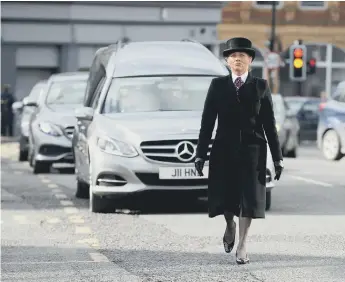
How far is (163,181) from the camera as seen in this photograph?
14.2 m

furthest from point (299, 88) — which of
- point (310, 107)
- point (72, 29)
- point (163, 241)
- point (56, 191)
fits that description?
point (163, 241)

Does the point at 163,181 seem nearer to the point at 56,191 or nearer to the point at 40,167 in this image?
the point at 56,191

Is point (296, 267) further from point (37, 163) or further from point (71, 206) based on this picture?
point (37, 163)

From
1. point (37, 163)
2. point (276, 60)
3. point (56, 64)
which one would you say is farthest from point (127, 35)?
point (37, 163)

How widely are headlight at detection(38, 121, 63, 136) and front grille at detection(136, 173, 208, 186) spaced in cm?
802

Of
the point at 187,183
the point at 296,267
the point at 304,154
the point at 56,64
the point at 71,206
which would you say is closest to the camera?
the point at 296,267

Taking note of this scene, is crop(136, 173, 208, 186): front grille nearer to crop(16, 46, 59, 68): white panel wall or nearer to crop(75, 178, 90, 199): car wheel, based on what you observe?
crop(75, 178, 90, 199): car wheel

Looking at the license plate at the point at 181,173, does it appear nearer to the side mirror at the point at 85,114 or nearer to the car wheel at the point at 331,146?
the side mirror at the point at 85,114

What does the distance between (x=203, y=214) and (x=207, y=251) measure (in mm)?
3455

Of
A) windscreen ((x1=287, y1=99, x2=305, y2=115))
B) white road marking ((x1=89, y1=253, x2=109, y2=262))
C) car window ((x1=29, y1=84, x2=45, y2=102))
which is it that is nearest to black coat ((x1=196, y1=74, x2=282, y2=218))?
white road marking ((x1=89, y1=253, x2=109, y2=262))

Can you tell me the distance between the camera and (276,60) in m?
44.1

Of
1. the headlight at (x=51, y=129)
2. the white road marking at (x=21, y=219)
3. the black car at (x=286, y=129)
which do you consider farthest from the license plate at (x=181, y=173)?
the black car at (x=286, y=129)

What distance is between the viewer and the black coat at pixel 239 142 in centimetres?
998

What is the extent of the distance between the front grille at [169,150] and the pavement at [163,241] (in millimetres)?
589
